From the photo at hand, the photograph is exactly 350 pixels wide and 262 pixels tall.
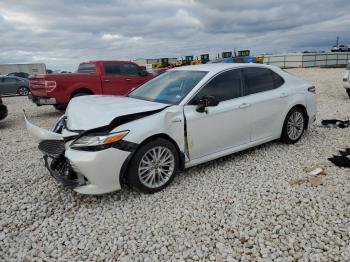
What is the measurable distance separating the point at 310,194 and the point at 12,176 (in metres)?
4.17

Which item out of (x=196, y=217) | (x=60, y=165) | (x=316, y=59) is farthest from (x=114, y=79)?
(x=316, y=59)

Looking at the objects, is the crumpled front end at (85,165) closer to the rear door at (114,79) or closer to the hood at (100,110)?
the hood at (100,110)

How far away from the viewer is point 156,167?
3.65 metres

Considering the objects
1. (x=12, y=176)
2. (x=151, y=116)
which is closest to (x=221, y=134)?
(x=151, y=116)

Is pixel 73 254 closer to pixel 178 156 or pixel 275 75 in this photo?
pixel 178 156

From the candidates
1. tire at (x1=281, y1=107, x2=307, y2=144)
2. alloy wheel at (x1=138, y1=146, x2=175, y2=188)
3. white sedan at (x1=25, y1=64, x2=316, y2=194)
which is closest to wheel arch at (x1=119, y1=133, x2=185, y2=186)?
white sedan at (x1=25, y1=64, x2=316, y2=194)

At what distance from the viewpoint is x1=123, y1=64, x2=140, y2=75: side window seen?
1003 centimetres

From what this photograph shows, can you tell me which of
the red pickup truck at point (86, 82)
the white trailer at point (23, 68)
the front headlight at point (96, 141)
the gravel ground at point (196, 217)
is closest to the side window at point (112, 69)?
the red pickup truck at point (86, 82)

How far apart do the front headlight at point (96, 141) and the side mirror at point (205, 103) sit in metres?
1.12

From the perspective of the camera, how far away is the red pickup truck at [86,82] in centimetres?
857

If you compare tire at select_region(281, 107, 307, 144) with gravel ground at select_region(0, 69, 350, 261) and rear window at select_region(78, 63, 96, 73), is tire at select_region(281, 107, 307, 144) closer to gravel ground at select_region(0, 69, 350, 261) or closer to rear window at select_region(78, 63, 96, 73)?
gravel ground at select_region(0, 69, 350, 261)

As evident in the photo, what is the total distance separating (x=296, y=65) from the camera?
33.7 m

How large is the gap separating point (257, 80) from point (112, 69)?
244 inches

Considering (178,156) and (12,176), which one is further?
(12,176)
